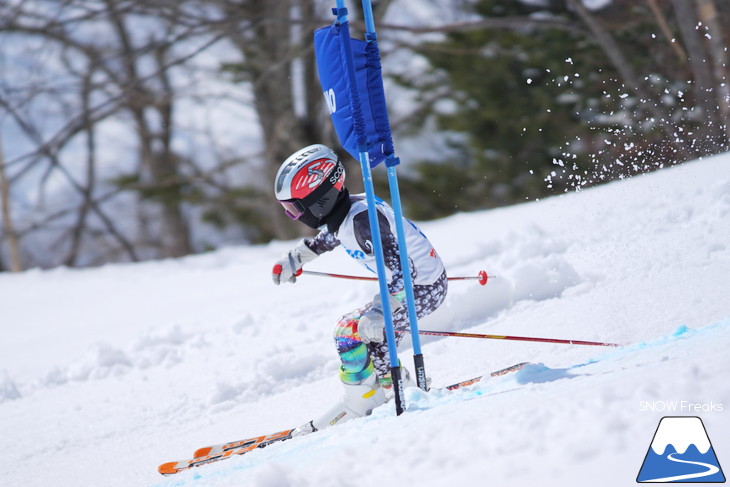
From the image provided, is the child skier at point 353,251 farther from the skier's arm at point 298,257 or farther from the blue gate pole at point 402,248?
the skier's arm at point 298,257

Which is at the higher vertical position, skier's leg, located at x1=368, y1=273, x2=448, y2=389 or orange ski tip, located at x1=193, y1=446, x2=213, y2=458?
skier's leg, located at x1=368, y1=273, x2=448, y2=389

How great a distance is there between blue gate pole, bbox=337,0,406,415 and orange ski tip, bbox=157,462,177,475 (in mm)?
1266

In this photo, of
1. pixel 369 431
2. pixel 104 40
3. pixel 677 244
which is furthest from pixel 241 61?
pixel 369 431

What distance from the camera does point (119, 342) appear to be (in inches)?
266

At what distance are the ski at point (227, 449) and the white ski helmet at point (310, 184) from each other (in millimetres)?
1218

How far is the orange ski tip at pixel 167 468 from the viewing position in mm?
3501

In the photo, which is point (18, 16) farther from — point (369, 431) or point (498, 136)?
point (369, 431)

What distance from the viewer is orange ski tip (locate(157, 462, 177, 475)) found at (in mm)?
3501

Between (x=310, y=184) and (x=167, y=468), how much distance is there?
1665 millimetres

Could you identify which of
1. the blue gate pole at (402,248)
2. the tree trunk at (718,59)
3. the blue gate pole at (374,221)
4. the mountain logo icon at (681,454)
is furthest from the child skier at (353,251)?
the tree trunk at (718,59)

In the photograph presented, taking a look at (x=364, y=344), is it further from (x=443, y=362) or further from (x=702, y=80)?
(x=702, y=80)

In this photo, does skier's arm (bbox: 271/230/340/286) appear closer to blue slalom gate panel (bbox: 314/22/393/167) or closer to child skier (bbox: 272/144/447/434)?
child skier (bbox: 272/144/447/434)

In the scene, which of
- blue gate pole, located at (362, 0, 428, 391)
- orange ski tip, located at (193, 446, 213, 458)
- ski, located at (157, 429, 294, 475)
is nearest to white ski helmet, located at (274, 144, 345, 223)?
blue gate pole, located at (362, 0, 428, 391)

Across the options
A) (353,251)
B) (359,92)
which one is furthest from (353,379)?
(359,92)
